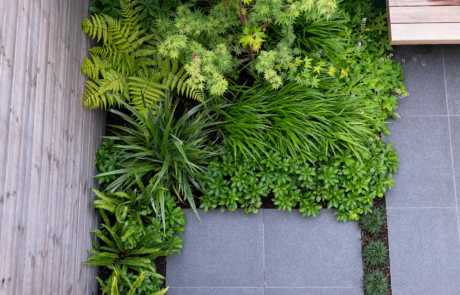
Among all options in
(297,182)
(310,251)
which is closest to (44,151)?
(297,182)

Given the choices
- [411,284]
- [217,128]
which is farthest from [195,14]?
[411,284]

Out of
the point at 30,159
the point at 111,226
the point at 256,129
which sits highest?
the point at 256,129

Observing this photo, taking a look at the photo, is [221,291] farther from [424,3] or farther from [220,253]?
[424,3]

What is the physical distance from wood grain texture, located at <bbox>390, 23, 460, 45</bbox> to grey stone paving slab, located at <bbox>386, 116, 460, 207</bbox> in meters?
0.76

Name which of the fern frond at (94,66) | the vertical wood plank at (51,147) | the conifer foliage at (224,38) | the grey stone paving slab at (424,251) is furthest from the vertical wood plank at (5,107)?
Answer: the grey stone paving slab at (424,251)

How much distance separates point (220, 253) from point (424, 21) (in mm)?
2462

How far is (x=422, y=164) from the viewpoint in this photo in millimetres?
3488

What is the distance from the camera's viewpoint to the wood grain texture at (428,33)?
10.2 ft

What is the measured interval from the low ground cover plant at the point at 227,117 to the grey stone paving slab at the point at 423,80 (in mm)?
196

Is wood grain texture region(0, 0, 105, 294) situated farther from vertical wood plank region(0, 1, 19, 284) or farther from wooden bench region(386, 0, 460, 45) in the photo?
wooden bench region(386, 0, 460, 45)

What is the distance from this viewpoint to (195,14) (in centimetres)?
292

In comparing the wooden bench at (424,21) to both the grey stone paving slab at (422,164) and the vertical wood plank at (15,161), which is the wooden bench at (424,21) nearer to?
the grey stone paving slab at (422,164)

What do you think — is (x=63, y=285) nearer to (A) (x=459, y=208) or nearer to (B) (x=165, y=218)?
(B) (x=165, y=218)

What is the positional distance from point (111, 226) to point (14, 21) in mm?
1807
